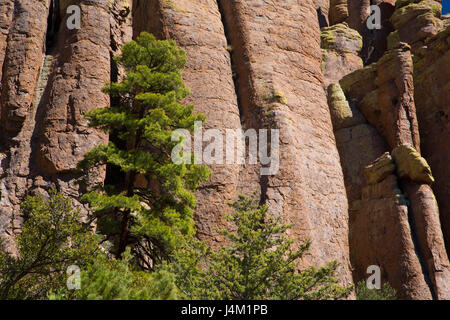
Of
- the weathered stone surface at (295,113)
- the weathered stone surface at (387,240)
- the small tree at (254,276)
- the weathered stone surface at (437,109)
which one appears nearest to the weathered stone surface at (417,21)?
the weathered stone surface at (437,109)

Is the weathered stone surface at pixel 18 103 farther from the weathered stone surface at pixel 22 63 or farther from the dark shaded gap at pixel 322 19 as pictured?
the dark shaded gap at pixel 322 19

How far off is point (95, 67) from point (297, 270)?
38.8 feet

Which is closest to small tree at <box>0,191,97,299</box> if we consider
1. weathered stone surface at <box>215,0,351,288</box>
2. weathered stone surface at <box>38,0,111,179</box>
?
weathered stone surface at <box>38,0,111,179</box>

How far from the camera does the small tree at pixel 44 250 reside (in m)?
15.3

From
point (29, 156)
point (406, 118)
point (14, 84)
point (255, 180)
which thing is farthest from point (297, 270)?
point (406, 118)

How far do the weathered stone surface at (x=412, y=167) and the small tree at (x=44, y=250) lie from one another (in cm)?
2027

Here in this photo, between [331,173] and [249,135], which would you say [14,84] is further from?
[331,173]

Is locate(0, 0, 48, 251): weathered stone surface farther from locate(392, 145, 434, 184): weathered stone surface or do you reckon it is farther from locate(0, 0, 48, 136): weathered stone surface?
locate(392, 145, 434, 184): weathered stone surface

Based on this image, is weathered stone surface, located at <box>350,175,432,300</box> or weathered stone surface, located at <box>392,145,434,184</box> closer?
weathered stone surface, located at <box>350,175,432,300</box>

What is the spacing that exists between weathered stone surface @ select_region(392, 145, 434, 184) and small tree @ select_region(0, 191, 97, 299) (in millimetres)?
20269

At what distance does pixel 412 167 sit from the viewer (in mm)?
30156

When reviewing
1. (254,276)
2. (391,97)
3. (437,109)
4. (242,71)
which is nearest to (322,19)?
(391,97)

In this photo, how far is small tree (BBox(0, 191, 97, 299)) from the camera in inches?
601

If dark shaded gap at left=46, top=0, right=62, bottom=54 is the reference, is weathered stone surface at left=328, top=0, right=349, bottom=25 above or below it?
above
